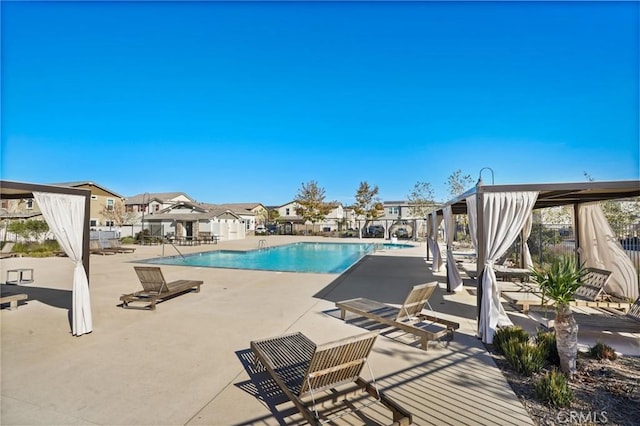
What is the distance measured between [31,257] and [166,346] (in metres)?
18.6

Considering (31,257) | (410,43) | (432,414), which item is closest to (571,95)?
(410,43)

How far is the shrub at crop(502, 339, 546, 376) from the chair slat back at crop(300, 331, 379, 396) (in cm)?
214

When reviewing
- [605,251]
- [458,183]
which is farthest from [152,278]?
[458,183]

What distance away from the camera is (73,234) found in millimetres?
5309

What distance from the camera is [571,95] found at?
1416cm

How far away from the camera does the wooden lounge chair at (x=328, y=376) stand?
272cm

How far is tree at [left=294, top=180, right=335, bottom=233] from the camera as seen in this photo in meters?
41.5

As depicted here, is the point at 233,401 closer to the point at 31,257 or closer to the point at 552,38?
the point at 552,38

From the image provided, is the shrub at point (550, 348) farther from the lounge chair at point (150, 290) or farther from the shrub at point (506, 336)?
the lounge chair at point (150, 290)

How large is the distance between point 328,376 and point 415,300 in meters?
2.70

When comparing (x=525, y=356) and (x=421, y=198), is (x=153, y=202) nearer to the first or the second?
(x=421, y=198)

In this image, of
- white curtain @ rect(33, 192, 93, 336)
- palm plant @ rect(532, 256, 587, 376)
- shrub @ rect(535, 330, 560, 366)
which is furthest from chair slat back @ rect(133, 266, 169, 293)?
palm plant @ rect(532, 256, 587, 376)

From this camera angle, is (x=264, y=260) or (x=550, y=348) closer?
(x=550, y=348)

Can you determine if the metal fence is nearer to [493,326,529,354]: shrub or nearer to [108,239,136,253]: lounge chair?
[493,326,529,354]: shrub
